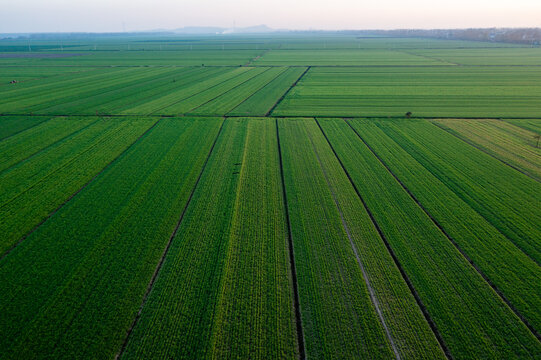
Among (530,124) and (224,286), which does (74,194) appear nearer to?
(224,286)

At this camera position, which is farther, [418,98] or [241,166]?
[418,98]

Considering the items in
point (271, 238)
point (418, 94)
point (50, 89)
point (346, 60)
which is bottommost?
point (271, 238)

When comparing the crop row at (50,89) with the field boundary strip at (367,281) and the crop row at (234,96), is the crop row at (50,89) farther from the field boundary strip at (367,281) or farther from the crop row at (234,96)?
the field boundary strip at (367,281)

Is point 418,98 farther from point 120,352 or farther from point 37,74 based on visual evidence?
point 37,74

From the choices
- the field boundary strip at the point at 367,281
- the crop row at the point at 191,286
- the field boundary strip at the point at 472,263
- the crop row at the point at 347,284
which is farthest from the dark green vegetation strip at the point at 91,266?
the field boundary strip at the point at 472,263

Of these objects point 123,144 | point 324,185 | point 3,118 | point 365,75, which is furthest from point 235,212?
point 365,75

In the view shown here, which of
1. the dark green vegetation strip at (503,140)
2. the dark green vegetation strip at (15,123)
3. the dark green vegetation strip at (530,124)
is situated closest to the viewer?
the dark green vegetation strip at (503,140)

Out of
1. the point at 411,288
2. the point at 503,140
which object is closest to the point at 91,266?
the point at 411,288
